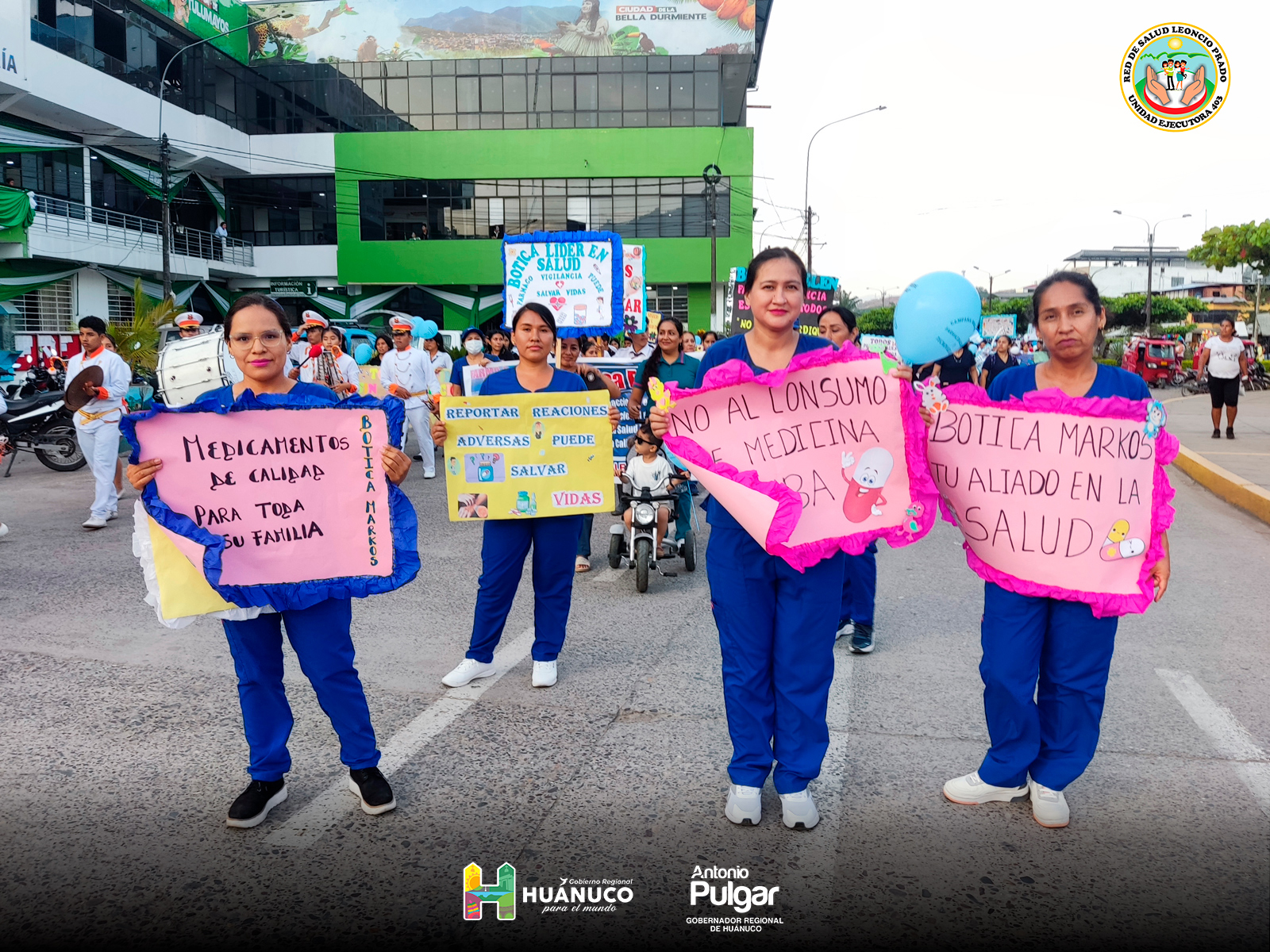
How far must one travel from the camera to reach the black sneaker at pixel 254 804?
3525 mm

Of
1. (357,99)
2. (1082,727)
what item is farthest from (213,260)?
(1082,727)

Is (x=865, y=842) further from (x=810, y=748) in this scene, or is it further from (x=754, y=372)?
(x=754, y=372)

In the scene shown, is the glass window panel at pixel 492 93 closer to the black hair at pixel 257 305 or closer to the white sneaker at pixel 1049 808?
the black hair at pixel 257 305

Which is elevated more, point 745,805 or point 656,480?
point 656,480

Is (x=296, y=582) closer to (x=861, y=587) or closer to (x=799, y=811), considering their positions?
(x=799, y=811)

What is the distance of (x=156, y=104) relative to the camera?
35656 mm

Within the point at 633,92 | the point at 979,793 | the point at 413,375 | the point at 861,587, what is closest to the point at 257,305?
the point at 979,793

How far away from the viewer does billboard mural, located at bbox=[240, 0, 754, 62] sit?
4469cm

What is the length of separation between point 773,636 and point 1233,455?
13137mm

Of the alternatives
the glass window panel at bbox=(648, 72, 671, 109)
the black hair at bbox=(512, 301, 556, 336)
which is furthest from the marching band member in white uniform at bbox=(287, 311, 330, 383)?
the glass window panel at bbox=(648, 72, 671, 109)

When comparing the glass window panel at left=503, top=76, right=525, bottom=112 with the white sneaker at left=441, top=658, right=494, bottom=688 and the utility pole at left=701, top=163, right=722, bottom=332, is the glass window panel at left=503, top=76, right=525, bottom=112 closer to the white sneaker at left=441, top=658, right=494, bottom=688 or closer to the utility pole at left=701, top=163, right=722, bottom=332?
the utility pole at left=701, top=163, right=722, bottom=332

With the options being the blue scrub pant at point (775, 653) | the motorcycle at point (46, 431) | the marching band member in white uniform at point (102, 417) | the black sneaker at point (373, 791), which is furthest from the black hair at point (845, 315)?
the motorcycle at point (46, 431)

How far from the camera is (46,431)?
44.9 ft

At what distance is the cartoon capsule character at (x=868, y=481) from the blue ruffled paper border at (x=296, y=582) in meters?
1.59
